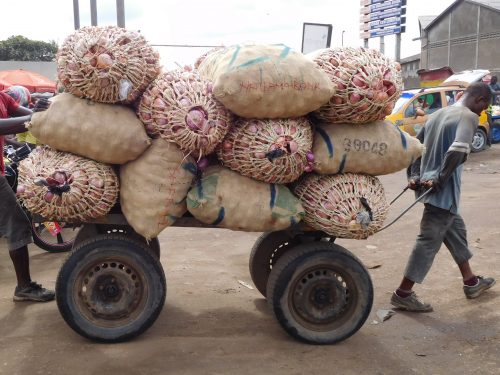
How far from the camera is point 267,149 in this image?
10.9ft

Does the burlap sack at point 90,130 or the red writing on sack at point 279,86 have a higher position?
the red writing on sack at point 279,86

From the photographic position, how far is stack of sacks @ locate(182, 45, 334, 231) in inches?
129

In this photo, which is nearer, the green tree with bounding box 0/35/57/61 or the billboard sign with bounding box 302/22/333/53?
the billboard sign with bounding box 302/22/333/53

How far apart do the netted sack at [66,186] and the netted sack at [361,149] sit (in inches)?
52.8

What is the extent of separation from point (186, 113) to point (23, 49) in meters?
36.8

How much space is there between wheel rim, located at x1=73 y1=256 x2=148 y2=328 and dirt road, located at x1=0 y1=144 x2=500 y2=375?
0.18 m

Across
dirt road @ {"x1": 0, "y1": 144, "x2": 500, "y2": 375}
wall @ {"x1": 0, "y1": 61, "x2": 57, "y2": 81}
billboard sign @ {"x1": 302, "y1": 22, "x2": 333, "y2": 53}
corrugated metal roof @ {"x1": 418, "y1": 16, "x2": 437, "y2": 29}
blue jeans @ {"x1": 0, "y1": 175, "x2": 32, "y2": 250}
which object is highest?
corrugated metal roof @ {"x1": 418, "y1": 16, "x2": 437, "y2": 29}

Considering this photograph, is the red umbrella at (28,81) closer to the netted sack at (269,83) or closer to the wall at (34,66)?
the wall at (34,66)

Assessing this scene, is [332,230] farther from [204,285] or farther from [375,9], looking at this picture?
[375,9]

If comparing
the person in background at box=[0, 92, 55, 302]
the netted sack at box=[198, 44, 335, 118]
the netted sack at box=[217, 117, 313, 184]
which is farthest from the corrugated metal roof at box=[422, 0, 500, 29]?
the person in background at box=[0, 92, 55, 302]

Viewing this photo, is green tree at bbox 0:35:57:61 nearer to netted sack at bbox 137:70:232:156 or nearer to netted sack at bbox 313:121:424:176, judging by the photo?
netted sack at bbox 137:70:232:156

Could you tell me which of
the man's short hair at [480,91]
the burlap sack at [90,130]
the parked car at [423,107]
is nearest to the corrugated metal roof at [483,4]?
the parked car at [423,107]

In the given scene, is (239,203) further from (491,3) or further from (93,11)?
(491,3)

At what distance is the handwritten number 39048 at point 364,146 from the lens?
3605 mm
